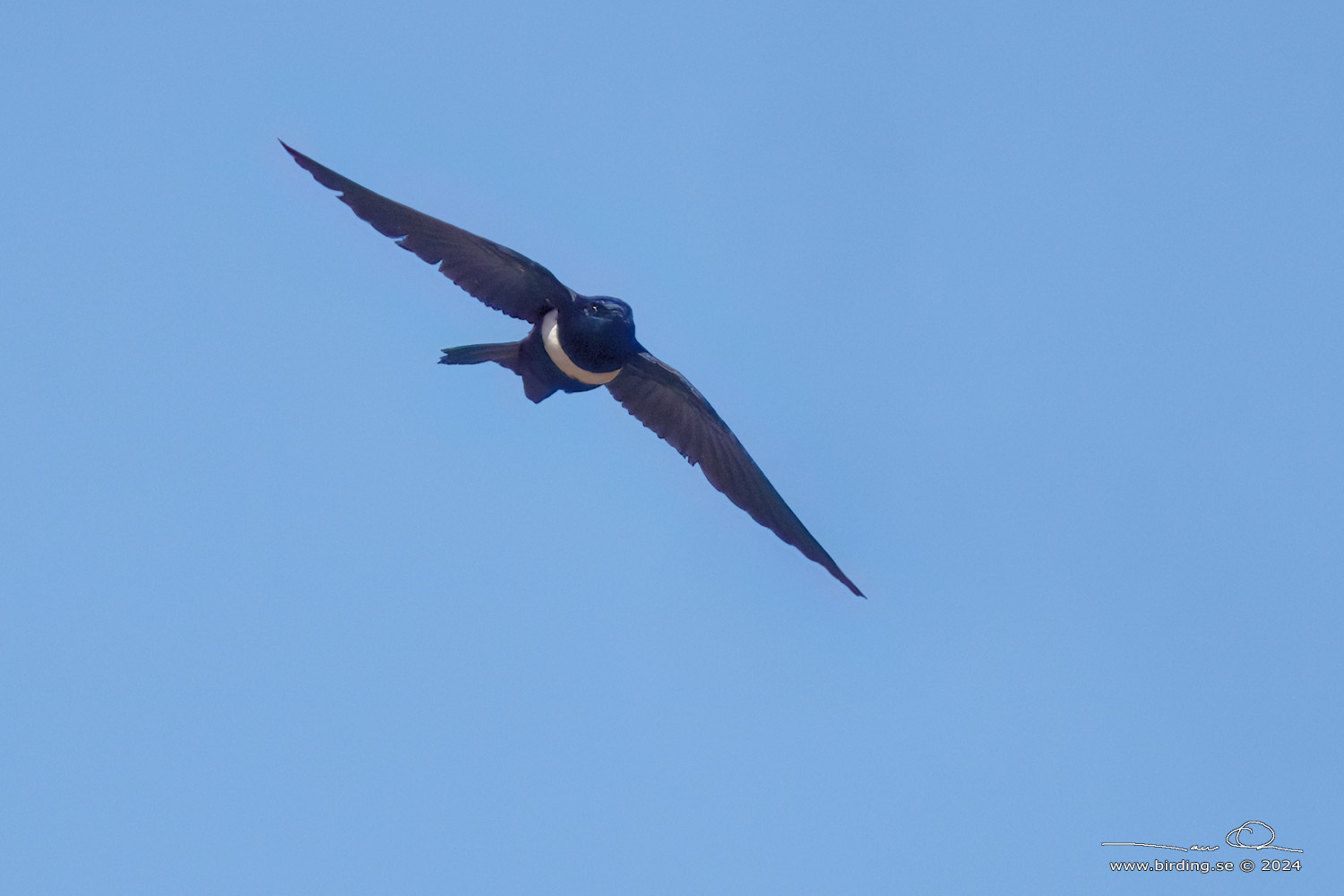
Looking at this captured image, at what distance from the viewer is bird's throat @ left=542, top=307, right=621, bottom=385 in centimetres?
1441

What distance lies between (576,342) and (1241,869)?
8844 mm

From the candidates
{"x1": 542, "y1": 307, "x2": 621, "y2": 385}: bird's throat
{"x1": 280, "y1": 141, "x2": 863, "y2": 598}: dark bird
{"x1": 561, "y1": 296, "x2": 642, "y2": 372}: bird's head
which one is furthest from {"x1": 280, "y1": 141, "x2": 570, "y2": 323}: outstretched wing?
{"x1": 561, "y1": 296, "x2": 642, "y2": 372}: bird's head

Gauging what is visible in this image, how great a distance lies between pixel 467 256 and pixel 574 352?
59.6 inches

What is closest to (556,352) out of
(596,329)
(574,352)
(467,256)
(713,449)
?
(574,352)

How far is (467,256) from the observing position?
14.4 m

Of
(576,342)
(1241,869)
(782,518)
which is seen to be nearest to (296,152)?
(576,342)

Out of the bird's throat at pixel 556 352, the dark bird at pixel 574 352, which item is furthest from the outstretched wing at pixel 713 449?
the bird's throat at pixel 556 352

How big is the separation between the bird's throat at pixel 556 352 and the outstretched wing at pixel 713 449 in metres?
0.99

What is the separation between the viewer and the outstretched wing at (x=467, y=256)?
1366 centimetres

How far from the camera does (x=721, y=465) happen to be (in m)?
15.9

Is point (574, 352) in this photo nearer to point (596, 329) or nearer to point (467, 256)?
point (596, 329)

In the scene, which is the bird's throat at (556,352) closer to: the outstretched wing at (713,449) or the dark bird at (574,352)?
the dark bird at (574,352)

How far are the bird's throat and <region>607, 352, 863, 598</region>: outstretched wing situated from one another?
985 millimetres

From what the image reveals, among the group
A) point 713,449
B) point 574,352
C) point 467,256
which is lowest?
point 574,352
